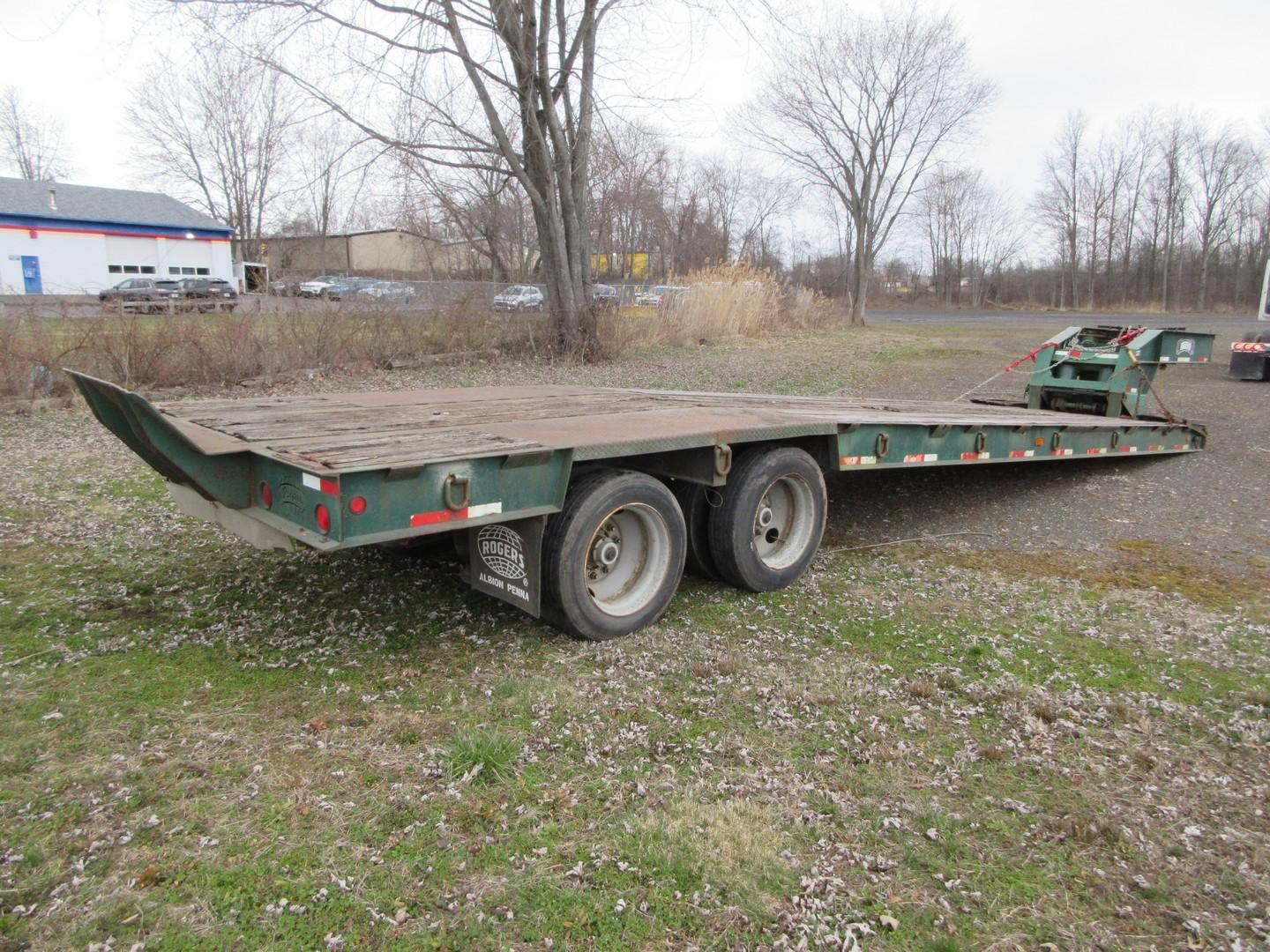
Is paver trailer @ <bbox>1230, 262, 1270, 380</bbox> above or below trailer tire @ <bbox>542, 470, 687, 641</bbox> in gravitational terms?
above

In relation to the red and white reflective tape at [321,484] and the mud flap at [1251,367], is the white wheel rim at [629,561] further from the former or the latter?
the mud flap at [1251,367]

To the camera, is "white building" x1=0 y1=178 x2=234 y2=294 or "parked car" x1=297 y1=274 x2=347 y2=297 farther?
"white building" x1=0 y1=178 x2=234 y2=294

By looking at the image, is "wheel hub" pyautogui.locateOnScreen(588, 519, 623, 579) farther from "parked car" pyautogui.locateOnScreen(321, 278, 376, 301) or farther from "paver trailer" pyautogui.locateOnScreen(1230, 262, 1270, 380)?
"paver trailer" pyautogui.locateOnScreen(1230, 262, 1270, 380)

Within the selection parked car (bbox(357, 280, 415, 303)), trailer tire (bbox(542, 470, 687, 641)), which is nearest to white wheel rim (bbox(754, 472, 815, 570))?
trailer tire (bbox(542, 470, 687, 641))

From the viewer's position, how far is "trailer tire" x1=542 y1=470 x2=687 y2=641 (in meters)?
4.20

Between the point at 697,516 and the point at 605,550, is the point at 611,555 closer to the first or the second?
the point at 605,550

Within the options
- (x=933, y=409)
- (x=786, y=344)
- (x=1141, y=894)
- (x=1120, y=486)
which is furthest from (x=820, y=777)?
(x=786, y=344)

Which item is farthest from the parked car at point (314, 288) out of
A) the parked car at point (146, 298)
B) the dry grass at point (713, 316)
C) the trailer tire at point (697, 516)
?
the trailer tire at point (697, 516)

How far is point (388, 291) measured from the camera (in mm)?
15180

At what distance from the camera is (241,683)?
12.6 ft

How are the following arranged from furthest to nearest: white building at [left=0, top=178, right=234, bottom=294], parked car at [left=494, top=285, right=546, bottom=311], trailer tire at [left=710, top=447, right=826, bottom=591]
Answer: white building at [left=0, top=178, right=234, bottom=294] → parked car at [left=494, top=285, right=546, bottom=311] → trailer tire at [left=710, top=447, right=826, bottom=591]

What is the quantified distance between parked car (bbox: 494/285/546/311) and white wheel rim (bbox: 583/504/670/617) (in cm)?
1237

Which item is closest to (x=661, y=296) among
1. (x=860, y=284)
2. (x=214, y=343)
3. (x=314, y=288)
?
(x=314, y=288)

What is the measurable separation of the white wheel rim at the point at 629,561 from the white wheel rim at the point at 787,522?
95 centimetres
